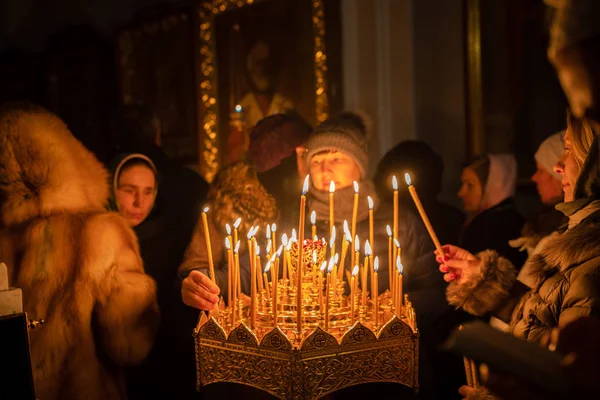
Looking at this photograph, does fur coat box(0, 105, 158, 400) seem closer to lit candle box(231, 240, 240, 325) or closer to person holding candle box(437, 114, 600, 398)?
lit candle box(231, 240, 240, 325)

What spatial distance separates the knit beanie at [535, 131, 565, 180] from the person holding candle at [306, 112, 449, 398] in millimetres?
602

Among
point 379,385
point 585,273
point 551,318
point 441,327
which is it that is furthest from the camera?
point 441,327

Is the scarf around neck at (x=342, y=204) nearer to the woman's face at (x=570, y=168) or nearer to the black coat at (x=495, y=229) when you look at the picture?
the black coat at (x=495, y=229)

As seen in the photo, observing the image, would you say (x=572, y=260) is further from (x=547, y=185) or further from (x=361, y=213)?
(x=547, y=185)

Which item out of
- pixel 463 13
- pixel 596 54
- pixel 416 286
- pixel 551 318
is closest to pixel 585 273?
pixel 551 318

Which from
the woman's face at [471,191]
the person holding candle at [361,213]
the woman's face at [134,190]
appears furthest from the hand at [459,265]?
the woman's face at [134,190]

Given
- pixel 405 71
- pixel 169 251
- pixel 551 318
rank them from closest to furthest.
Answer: pixel 551 318, pixel 169 251, pixel 405 71

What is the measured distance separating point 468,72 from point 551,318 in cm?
199

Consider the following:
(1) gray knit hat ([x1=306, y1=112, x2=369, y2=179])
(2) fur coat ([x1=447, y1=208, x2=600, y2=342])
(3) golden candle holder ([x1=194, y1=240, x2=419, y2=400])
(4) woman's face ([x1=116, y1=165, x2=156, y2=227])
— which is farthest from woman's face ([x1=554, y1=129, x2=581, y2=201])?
(4) woman's face ([x1=116, y1=165, x2=156, y2=227])

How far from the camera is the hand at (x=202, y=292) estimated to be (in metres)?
2.06

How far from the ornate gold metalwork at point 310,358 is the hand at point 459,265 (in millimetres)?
296

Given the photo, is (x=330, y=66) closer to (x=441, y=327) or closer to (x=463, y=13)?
(x=463, y=13)

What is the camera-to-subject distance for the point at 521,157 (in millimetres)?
3246

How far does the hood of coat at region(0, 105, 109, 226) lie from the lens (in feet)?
7.69
